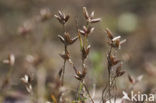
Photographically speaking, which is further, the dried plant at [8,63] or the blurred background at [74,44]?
the blurred background at [74,44]

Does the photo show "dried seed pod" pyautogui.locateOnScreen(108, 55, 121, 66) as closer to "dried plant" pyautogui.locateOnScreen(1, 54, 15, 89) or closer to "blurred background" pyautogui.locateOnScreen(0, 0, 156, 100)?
"dried plant" pyautogui.locateOnScreen(1, 54, 15, 89)

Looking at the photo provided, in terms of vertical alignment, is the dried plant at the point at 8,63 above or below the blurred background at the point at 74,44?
below

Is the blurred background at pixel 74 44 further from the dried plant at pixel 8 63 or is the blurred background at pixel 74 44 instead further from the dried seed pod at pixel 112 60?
the dried seed pod at pixel 112 60

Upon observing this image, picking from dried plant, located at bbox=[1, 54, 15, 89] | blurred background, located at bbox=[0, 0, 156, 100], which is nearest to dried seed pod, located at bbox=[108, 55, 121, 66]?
dried plant, located at bbox=[1, 54, 15, 89]

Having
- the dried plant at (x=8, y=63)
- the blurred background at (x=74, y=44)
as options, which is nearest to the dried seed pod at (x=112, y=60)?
the dried plant at (x=8, y=63)

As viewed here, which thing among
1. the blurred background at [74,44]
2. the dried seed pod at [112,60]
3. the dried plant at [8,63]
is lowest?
the dried seed pod at [112,60]

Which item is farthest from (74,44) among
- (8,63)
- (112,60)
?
(112,60)

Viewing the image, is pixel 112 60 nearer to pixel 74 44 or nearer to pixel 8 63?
pixel 8 63

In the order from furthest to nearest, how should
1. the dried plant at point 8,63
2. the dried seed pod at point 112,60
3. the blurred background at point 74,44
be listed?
the blurred background at point 74,44, the dried plant at point 8,63, the dried seed pod at point 112,60

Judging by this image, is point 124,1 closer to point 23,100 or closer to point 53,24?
point 53,24
